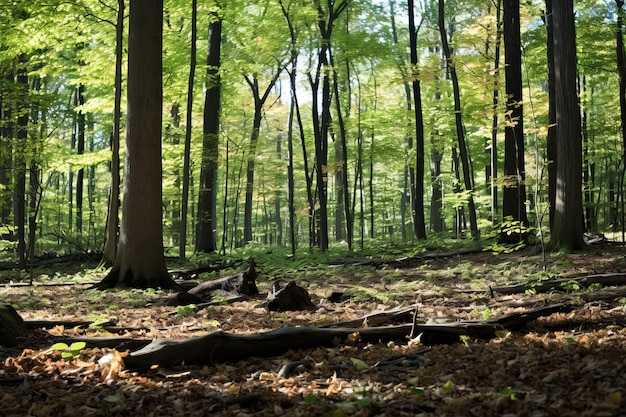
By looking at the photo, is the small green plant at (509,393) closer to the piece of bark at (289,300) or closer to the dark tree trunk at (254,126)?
the piece of bark at (289,300)

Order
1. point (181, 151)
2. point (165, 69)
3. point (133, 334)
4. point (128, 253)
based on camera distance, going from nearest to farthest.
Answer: point (133, 334) → point (128, 253) → point (165, 69) → point (181, 151)

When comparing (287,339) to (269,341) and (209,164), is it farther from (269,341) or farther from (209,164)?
(209,164)

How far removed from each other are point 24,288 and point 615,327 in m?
9.75

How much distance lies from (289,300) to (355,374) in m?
3.15

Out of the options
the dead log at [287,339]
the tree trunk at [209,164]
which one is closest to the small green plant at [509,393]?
the dead log at [287,339]

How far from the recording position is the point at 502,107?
933cm

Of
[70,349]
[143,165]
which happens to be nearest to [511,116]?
[143,165]

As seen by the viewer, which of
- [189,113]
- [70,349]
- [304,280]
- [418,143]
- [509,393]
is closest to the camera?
[509,393]

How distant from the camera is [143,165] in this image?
873 cm

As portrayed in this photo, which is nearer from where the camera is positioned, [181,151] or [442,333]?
→ [442,333]

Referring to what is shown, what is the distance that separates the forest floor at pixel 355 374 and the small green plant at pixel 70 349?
0.06 metres

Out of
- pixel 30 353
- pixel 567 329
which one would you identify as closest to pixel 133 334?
pixel 30 353

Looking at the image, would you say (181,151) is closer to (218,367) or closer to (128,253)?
(128,253)

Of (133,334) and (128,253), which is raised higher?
(128,253)
